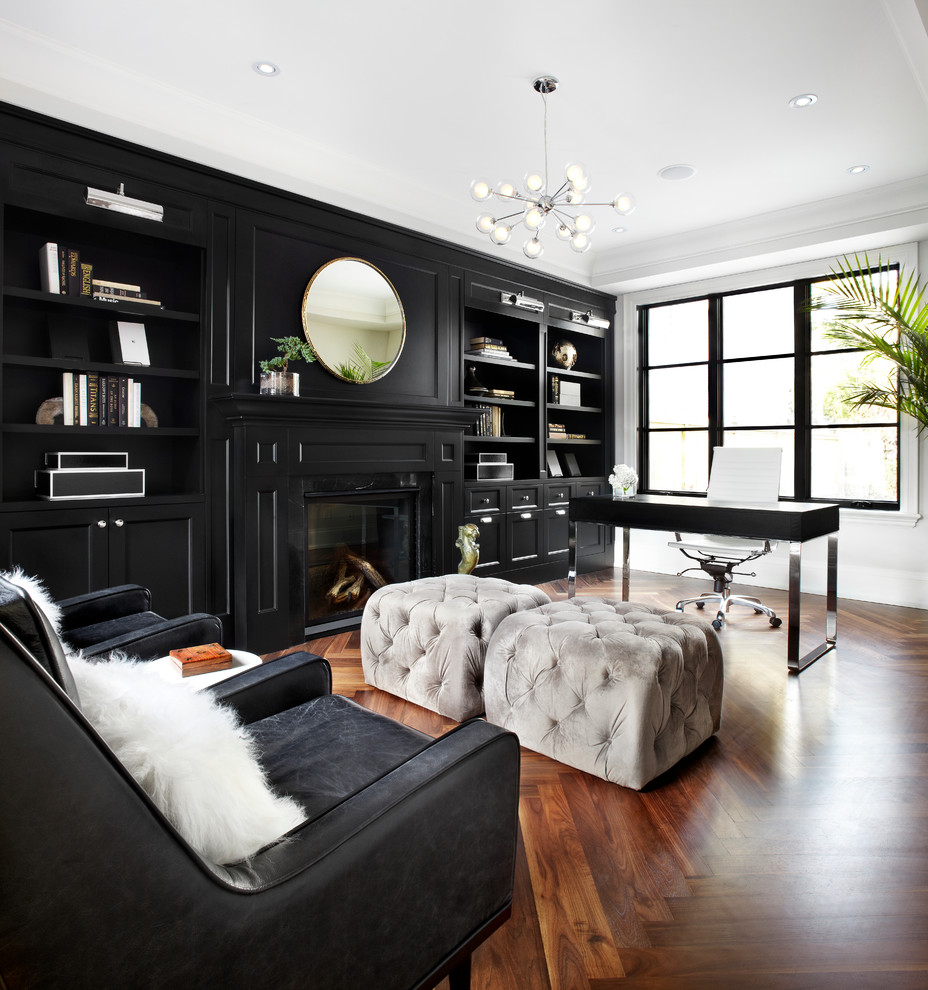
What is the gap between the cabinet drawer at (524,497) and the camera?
5.12 metres

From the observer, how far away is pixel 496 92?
3.15 m

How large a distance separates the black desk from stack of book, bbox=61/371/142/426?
262 centimetres

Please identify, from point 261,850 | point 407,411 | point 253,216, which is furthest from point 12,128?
point 261,850

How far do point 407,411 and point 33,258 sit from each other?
202cm

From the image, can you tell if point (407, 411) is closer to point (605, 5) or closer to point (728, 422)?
point (605, 5)

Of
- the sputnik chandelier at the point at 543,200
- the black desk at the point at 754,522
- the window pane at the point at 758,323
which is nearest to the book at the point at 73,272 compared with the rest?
the sputnik chandelier at the point at 543,200

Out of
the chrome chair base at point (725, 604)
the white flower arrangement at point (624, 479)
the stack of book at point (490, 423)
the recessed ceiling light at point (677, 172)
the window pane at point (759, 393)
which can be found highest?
the recessed ceiling light at point (677, 172)

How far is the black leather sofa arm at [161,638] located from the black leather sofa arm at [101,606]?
0.29ft

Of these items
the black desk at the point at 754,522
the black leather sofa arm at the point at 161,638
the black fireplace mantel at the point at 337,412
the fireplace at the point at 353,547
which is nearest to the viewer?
the black leather sofa arm at the point at 161,638

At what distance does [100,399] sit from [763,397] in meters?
4.89

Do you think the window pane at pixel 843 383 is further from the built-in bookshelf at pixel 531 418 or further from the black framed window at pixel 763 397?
the built-in bookshelf at pixel 531 418


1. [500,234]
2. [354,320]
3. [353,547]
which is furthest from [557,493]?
[500,234]

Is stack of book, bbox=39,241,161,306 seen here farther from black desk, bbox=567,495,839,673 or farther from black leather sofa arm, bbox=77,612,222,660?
black desk, bbox=567,495,839,673

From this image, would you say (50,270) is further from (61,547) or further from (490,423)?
(490,423)
